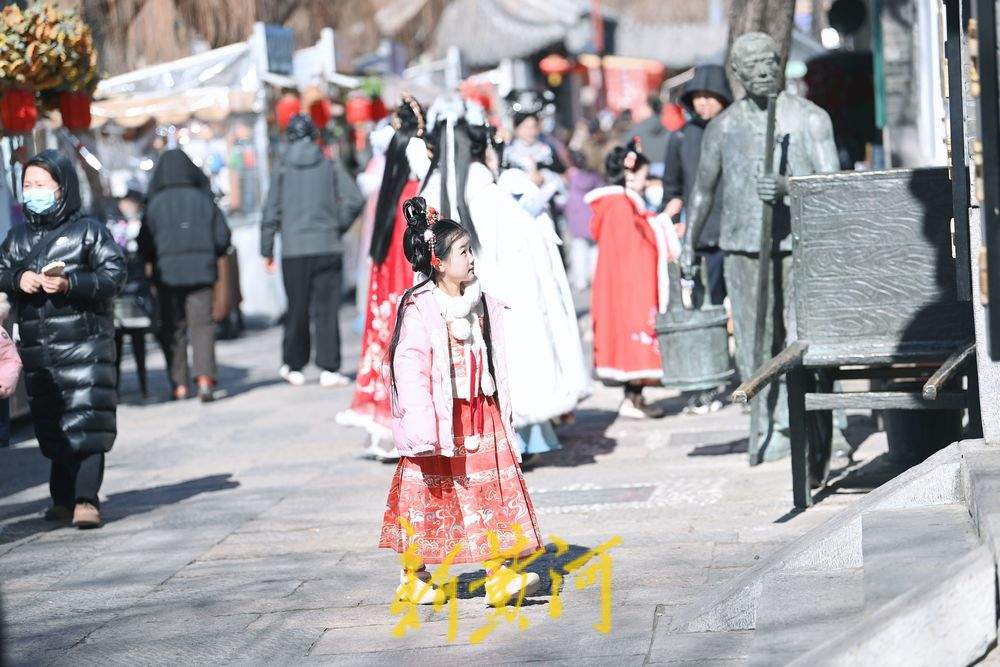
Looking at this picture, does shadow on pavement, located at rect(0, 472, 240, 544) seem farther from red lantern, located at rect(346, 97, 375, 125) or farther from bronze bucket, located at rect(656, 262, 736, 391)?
red lantern, located at rect(346, 97, 375, 125)

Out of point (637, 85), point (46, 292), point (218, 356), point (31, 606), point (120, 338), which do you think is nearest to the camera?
point (31, 606)

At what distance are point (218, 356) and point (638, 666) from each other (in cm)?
1201

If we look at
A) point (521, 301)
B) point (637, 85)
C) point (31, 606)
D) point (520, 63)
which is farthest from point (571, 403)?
point (637, 85)

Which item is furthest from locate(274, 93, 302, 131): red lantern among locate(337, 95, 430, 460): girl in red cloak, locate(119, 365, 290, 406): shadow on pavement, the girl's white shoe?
the girl's white shoe

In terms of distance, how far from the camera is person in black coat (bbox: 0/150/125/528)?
8359mm

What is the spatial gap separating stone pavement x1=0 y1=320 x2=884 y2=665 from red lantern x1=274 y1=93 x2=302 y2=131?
848 cm

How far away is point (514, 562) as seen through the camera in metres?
6.52

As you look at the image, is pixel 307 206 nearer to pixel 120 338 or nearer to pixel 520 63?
pixel 120 338

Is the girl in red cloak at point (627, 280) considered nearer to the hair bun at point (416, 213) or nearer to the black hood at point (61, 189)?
the black hood at point (61, 189)

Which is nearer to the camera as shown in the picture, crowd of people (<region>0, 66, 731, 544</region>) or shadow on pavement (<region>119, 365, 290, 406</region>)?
crowd of people (<region>0, 66, 731, 544</region>)

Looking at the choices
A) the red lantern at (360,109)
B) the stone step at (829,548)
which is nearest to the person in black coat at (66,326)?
the stone step at (829,548)

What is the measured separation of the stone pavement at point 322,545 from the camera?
6027mm

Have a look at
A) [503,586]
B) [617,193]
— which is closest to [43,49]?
[617,193]

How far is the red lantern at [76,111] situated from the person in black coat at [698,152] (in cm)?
417
